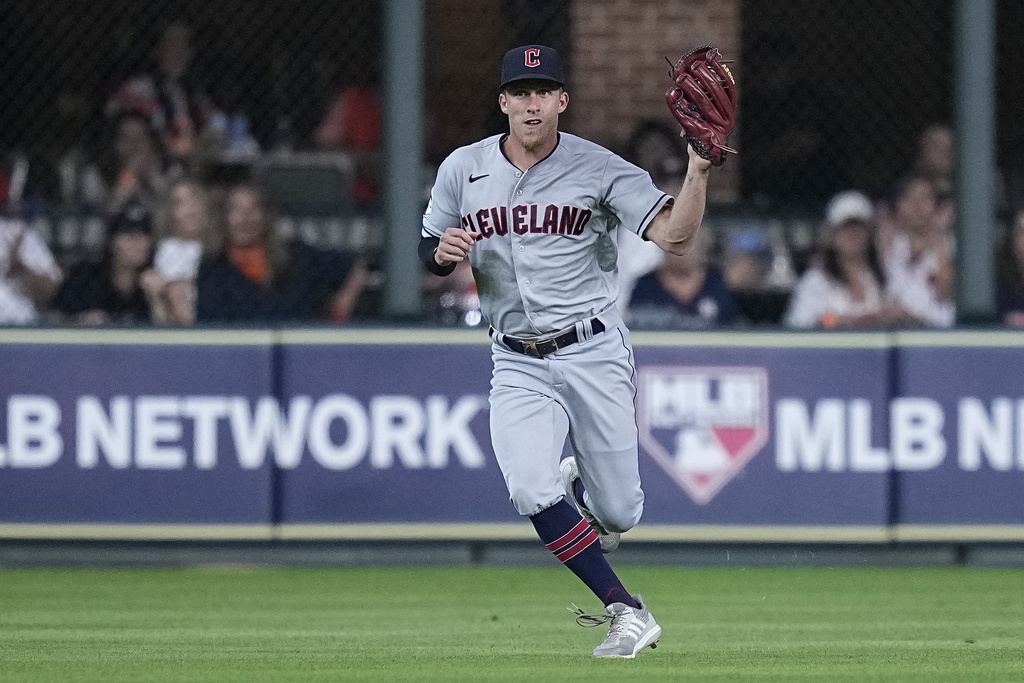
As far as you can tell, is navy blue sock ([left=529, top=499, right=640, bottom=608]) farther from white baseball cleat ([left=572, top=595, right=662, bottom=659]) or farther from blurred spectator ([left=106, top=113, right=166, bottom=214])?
blurred spectator ([left=106, top=113, right=166, bottom=214])

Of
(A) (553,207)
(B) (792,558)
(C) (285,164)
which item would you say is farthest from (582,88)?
(A) (553,207)

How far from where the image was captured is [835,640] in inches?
213

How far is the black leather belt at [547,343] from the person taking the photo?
5223 mm

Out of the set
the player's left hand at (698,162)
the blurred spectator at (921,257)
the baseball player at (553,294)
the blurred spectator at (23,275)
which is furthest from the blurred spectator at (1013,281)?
the blurred spectator at (23,275)

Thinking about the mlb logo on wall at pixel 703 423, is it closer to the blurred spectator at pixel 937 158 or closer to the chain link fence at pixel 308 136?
the chain link fence at pixel 308 136

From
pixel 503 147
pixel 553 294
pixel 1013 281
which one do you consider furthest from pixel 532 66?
pixel 1013 281

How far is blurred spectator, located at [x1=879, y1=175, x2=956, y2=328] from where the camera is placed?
8.39 meters

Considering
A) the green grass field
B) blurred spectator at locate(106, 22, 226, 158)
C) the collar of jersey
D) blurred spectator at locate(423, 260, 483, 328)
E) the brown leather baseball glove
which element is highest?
blurred spectator at locate(106, 22, 226, 158)

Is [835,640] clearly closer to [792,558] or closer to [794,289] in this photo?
[792,558]

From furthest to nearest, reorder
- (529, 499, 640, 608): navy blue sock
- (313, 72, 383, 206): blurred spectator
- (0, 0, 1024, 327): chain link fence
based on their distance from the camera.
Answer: (313, 72, 383, 206): blurred spectator, (0, 0, 1024, 327): chain link fence, (529, 499, 640, 608): navy blue sock

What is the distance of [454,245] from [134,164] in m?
4.13

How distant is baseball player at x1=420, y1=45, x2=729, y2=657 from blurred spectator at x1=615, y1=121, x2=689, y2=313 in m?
2.64

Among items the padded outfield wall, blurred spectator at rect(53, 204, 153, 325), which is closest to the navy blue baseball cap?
the padded outfield wall

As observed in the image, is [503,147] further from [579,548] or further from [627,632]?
[627,632]
